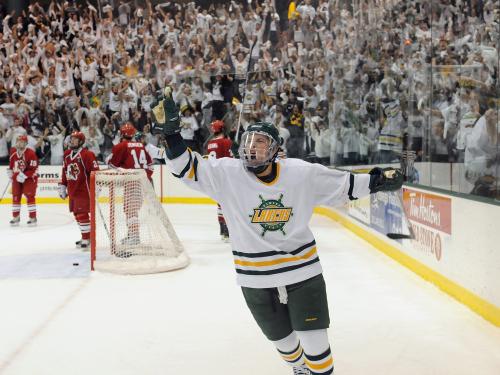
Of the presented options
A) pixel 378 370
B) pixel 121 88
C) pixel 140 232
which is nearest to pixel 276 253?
pixel 378 370

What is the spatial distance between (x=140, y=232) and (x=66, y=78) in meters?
8.60

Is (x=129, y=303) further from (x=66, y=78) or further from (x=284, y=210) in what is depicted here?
(x=66, y=78)

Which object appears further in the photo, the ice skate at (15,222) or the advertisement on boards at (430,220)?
the ice skate at (15,222)

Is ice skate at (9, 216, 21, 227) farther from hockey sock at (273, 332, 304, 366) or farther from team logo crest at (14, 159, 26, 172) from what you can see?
hockey sock at (273, 332, 304, 366)

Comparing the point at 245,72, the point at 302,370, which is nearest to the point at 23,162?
the point at 245,72

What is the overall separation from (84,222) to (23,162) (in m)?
2.84

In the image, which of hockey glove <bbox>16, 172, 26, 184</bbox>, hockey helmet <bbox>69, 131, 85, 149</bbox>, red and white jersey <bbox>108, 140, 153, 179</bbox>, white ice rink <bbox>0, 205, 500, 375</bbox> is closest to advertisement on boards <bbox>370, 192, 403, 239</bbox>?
white ice rink <bbox>0, 205, 500, 375</bbox>

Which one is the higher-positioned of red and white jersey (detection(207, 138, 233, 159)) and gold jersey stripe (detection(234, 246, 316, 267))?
red and white jersey (detection(207, 138, 233, 159))

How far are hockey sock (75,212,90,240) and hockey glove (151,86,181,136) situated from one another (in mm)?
4601

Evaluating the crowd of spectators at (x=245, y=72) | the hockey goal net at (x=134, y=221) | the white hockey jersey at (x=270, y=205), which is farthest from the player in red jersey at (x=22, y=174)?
the white hockey jersey at (x=270, y=205)

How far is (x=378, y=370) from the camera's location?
299 centimetres

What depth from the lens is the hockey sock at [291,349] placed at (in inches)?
94.1

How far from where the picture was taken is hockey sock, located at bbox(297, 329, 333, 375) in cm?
228

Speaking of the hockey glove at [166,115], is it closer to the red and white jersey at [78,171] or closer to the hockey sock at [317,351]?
the hockey sock at [317,351]
